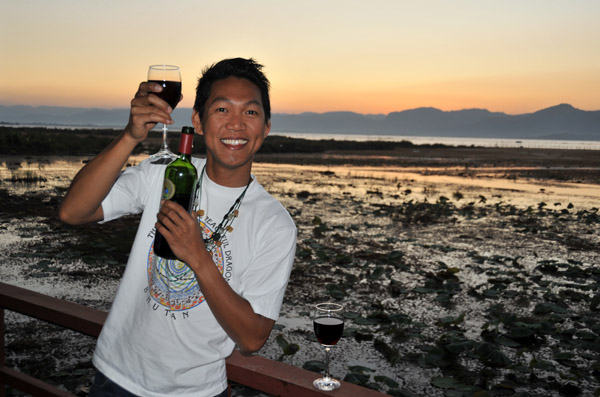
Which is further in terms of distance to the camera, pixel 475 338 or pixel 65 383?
pixel 475 338

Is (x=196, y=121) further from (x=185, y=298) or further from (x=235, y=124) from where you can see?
(x=185, y=298)

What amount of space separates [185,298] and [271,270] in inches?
15.3

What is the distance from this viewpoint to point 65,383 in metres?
4.83

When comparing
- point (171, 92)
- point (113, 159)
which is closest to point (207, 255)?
point (113, 159)

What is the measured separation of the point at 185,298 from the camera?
7.11ft

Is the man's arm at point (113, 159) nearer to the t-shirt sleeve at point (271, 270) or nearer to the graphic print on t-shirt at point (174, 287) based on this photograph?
the graphic print on t-shirt at point (174, 287)

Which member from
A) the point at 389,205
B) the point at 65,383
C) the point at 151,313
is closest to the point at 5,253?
the point at 65,383

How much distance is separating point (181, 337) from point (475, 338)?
17.8 ft

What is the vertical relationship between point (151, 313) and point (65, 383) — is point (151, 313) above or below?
above

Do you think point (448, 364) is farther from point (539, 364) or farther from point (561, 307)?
point (561, 307)

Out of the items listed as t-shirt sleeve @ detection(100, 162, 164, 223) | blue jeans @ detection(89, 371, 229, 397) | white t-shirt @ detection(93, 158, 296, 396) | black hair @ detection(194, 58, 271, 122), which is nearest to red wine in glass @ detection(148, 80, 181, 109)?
black hair @ detection(194, 58, 271, 122)

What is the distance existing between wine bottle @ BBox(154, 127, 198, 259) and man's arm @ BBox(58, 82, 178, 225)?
13cm

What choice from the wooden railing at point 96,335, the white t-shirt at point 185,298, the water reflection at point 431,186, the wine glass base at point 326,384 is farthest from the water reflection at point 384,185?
the wine glass base at point 326,384

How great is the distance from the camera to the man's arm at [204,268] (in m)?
1.86
